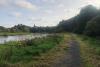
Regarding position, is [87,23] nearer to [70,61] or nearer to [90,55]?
[90,55]

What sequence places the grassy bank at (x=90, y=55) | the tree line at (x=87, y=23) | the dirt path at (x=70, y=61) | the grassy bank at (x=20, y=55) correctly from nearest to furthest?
the dirt path at (x=70, y=61) → the grassy bank at (x=20, y=55) → the grassy bank at (x=90, y=55) → the tree line at (x=87, y=23)

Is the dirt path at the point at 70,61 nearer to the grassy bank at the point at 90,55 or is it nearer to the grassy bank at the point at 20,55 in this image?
the grassy bank at the point at 90,55

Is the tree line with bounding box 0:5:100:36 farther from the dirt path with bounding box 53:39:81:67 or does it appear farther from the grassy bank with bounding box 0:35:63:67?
the dirt path with bounding box 53:39:81:67

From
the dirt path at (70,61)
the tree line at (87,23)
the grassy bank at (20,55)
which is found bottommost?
the dirt path at (70,61)

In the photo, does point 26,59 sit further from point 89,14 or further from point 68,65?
point 89,14

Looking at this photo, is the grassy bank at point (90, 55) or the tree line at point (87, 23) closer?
the grassy bank at point (90, 55)

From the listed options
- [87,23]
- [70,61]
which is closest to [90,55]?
[70,61]

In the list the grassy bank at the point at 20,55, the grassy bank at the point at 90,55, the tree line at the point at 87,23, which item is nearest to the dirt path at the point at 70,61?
the grassy bank at the point at 90,55

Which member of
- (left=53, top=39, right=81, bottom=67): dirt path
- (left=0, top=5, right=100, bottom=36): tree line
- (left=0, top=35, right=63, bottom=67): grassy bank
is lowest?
(left=53, top=39, right=81, bottom=67): dirt path

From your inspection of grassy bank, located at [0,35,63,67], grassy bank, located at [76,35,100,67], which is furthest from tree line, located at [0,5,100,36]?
grassy bank, located at [0,35,63,67]

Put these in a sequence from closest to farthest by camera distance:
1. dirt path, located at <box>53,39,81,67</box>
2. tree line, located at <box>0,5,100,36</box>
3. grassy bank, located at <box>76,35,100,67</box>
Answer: dirt path, located at <box>53,39,81,67</box> → grassy bank, located at <box>76,35,100,67</box> → tree line, located at <box>0,5,100,36</box>

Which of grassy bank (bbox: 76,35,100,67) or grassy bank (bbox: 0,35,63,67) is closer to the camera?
grassy bank (bbox: 0,35,63,67)

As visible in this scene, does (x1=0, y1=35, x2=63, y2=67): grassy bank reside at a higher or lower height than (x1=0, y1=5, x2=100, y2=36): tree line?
lower

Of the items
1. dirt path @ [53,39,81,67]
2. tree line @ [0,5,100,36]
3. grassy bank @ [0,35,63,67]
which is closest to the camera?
dirt path @ [53,39,81,67]
